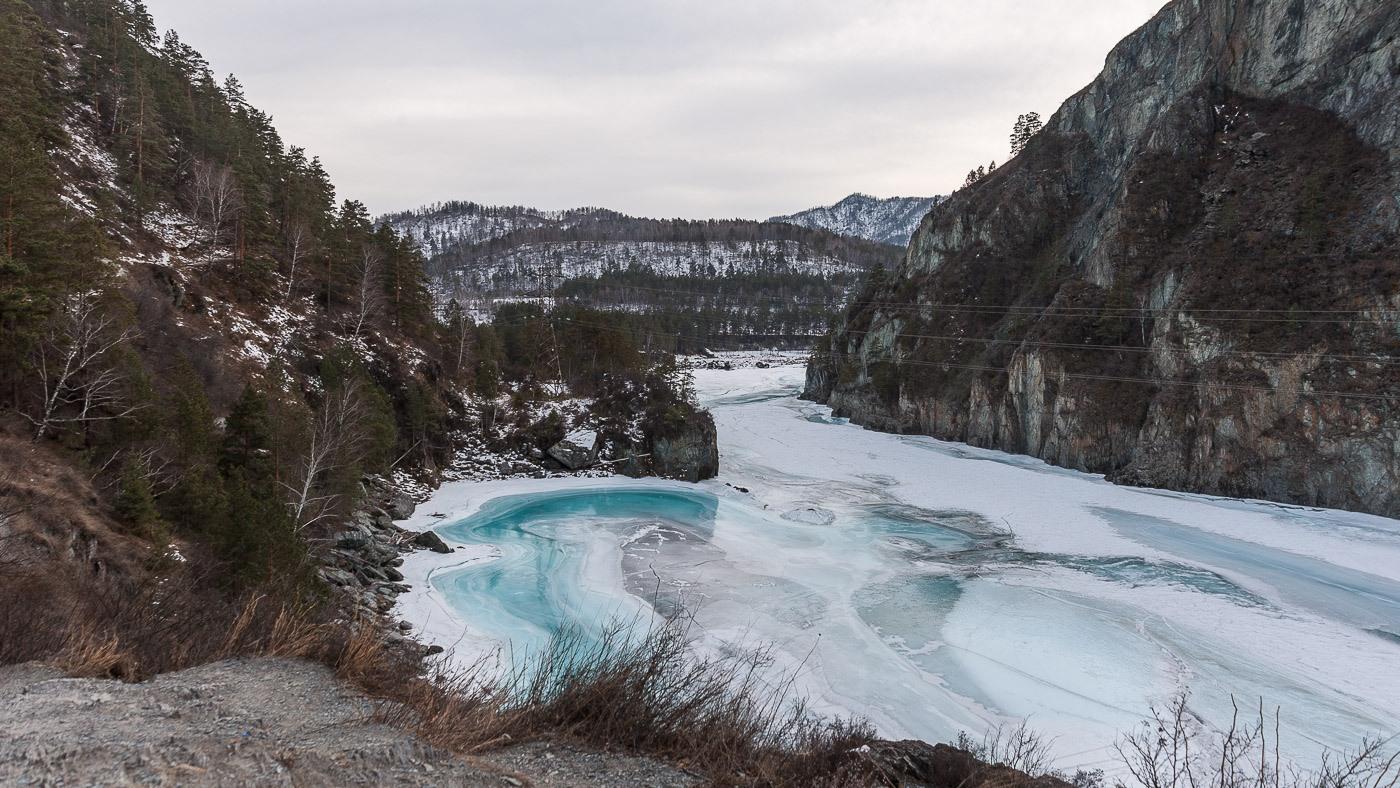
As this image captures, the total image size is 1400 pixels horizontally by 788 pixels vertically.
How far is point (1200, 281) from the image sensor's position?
35.3m

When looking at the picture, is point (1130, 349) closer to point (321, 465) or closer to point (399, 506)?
point (399, 506)

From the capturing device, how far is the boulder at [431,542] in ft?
76.3

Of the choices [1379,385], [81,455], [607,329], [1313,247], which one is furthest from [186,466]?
[1313,247]

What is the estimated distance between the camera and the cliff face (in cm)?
2861

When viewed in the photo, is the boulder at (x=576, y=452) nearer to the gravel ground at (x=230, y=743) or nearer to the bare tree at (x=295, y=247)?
the bare tree at (x=295, y=247)

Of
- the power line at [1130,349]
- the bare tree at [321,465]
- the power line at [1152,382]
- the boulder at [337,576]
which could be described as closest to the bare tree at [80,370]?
the bare tree at [321,465]

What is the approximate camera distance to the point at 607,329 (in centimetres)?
5134

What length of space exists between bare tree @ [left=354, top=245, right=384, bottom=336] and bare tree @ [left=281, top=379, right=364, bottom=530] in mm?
15896

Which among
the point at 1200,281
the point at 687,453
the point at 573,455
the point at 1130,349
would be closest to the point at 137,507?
the point at 573,455

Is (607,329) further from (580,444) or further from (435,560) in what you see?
(435,560)

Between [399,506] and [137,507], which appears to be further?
[399,506]

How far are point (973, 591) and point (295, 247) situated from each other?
3938cm

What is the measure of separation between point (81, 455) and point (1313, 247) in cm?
5010

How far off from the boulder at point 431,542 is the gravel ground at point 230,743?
63.8 ft
